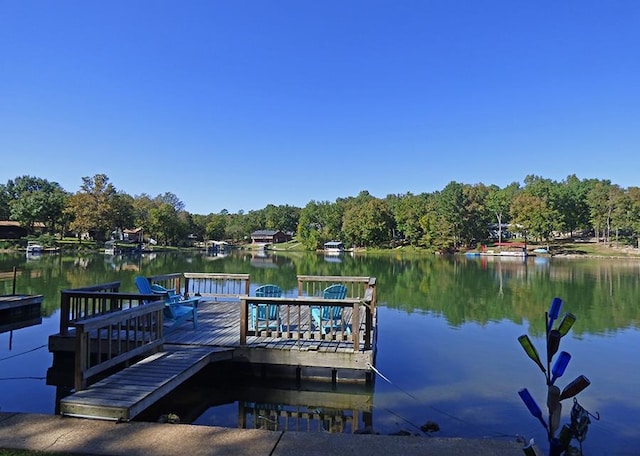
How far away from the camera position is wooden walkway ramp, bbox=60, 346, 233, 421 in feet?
14.0

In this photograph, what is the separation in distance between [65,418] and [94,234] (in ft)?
229

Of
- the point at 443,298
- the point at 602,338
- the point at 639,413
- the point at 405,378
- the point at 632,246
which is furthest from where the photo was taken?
the point at 632,246

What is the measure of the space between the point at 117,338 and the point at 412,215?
67.2m

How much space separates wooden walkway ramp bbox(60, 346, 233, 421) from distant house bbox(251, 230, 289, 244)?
303 feet

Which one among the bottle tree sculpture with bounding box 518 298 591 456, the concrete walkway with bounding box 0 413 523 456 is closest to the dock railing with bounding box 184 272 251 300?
the concrete walkway with bounding box 0 413 523 456

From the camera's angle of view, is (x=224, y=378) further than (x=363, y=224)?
No

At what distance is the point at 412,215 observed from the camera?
231 feet

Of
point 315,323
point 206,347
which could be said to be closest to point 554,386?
point 206,347

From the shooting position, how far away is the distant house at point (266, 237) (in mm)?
99000

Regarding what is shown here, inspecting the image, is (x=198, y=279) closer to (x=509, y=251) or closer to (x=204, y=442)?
(x=204, y=442)

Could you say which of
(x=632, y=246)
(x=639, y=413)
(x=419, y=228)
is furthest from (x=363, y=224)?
(x=639, y=413)

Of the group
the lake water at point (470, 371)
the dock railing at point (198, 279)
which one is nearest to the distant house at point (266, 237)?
the lake water at point (470, 371)

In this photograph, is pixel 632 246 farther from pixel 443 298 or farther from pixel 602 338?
pixel 602 338

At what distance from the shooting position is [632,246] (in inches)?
2334
